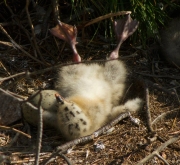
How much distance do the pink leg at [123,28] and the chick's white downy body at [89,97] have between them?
0.08m

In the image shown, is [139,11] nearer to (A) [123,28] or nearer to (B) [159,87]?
(A) [123,28]

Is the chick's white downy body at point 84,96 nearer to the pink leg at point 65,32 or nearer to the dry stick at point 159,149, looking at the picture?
the pink leg at point 65,32

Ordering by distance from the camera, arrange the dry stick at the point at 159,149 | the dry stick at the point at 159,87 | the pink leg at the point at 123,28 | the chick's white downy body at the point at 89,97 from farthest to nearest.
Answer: the pink leg at the point at 123,28 < the dry stick at the point at 159,87 < the chick's white downy body at the point at 89,97 < the dry stick at the point at 159,149

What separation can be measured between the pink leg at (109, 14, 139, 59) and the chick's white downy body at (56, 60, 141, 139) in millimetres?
84

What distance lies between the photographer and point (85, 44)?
3.32m

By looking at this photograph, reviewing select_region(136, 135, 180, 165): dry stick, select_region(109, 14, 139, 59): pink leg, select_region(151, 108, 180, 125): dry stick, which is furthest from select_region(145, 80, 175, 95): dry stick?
select_region(136, 135, 180, 165): dry stick

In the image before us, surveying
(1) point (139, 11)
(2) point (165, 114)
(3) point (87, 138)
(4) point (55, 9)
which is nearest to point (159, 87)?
(2) point (165, 114)

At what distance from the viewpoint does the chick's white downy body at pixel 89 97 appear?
260 centimetres

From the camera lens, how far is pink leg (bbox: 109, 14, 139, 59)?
10.1 feet

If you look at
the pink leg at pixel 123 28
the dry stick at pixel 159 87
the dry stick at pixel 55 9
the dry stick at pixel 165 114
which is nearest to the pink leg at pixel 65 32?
the dry stick at pixel 55 9

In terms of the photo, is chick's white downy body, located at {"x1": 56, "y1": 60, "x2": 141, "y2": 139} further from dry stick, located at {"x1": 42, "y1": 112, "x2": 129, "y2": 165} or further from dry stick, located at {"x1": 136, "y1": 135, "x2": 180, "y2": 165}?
dry stick, located at {"x1": 136, "y1": 135, "x2": 180, "y2": 165}

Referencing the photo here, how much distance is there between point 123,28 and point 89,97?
0.58 metres

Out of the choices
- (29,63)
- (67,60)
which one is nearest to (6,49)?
(29,63)

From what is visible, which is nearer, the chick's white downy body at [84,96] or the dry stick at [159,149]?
the dry stick at [159,149]
